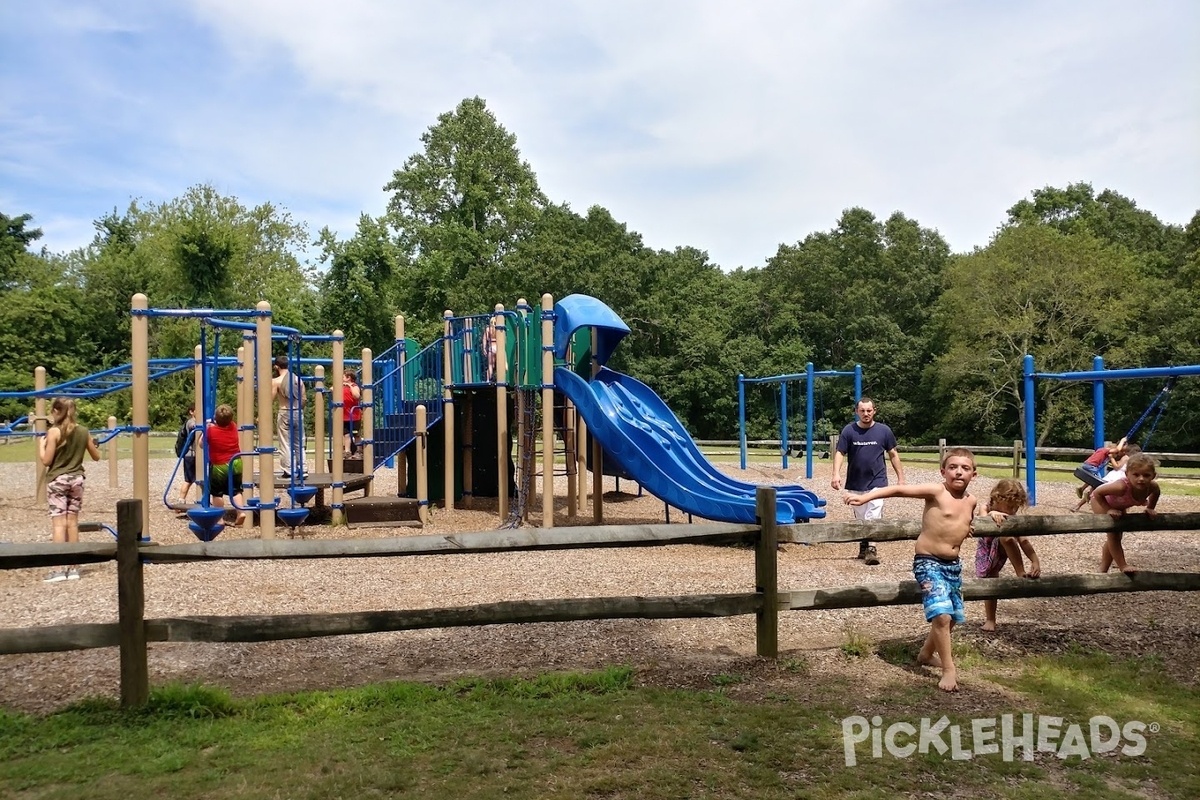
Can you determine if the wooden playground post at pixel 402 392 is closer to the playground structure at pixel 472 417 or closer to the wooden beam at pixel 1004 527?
the playground structure at pixel 472 417

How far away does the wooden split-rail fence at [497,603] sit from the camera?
4406 mm

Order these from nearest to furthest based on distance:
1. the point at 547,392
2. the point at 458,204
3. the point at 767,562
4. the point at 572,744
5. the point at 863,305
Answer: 1. the point at 572,744
2. the point at 767,562
3. the point at 547,392
4. the point at 458,204
5. the point at 863,305

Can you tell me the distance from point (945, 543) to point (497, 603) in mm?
2616

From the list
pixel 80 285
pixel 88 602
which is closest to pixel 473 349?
pixel 88 602

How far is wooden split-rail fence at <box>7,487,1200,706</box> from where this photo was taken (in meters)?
4.41

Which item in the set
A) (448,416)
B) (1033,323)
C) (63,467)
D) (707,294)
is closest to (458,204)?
(707,294)

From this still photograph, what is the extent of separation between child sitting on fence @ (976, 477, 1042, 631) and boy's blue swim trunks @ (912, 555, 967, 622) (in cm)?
65

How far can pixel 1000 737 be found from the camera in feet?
13.7

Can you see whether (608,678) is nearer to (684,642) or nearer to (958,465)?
(684,642)

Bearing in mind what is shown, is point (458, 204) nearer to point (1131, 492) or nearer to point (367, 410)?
point (367, 410)

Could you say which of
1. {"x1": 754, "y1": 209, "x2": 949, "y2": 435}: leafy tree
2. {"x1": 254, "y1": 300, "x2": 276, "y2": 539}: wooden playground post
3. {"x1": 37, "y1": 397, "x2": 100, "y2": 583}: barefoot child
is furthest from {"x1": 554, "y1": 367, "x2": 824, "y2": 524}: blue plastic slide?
{"x1": 754, "y1": 209, "x2": 949, "y2": 435}: leafy tree

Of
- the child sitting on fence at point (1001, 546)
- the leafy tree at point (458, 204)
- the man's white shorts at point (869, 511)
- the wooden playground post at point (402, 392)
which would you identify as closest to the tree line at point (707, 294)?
the leafy tree at point (458, 204)

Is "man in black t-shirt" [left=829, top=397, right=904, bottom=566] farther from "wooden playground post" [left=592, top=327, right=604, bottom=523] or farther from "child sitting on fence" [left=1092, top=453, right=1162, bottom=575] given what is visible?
"wooden playground post" [left=592, top=327, right=604, bottom=523]

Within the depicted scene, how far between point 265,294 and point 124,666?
4408 cm
